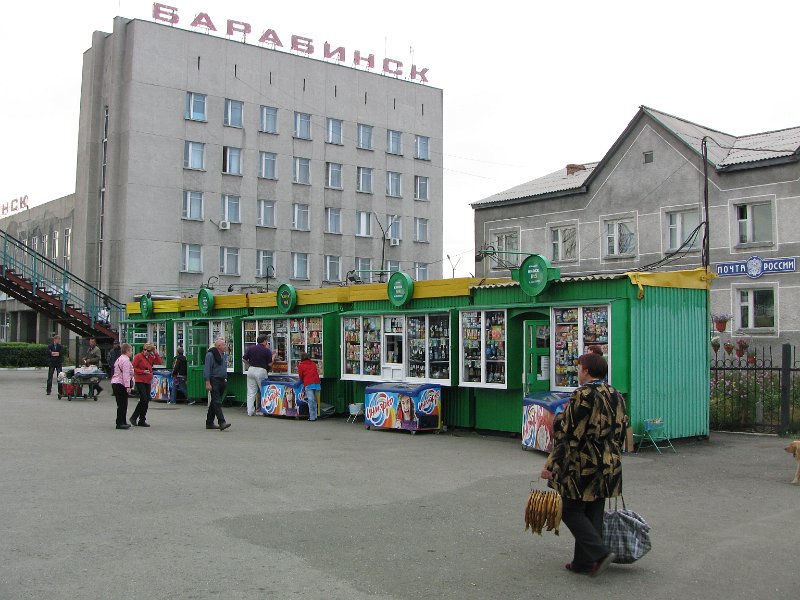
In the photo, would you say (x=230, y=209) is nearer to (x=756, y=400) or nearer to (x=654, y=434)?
(x=756, y=400)

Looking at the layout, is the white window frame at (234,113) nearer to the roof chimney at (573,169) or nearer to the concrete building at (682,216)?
the concrete building at (682,216)

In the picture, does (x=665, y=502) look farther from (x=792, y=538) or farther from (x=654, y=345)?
(x=654, y=345)

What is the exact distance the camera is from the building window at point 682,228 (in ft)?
100.0

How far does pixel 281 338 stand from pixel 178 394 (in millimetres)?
4648

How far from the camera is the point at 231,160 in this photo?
49125 millimetres

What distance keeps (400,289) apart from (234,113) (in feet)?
110

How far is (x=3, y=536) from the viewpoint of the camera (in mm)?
7605

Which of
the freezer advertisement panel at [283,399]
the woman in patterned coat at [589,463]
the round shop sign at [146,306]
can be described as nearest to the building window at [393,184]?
the round shop sign at [146,306]

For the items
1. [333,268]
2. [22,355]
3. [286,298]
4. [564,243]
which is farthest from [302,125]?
[286,298]

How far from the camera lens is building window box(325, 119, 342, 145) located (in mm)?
52844

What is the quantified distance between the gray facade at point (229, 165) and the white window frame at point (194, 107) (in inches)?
3.0

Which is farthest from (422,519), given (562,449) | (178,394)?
(178,394)

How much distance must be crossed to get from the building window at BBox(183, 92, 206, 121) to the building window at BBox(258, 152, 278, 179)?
4166 millimetres

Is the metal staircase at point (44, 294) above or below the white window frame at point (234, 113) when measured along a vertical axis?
below
